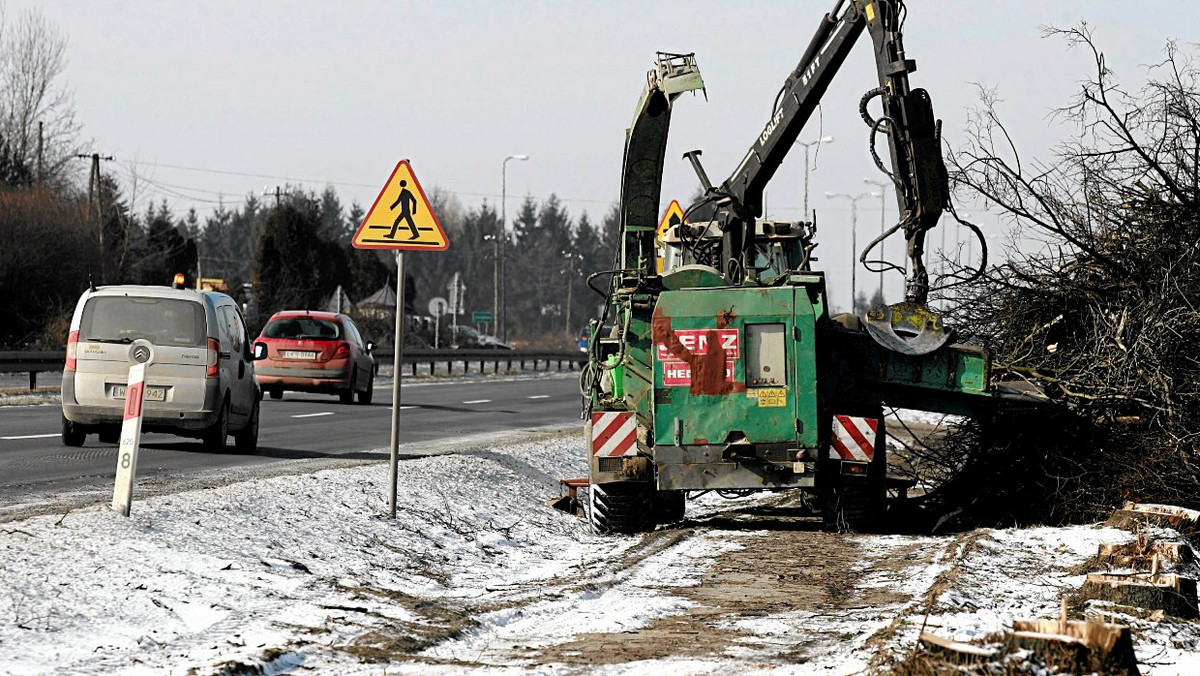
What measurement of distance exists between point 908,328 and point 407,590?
561cm

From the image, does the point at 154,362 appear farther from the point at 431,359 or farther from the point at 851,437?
the point at 431,359

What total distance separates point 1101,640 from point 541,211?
179883 millimetres

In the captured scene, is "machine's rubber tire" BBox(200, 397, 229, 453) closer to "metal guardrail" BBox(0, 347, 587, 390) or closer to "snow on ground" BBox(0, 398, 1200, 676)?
"snow on ground" BBox(0, 398, 1200, 676)

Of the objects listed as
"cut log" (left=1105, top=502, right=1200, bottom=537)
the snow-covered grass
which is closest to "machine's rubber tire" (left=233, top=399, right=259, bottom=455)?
the snow-covered grass

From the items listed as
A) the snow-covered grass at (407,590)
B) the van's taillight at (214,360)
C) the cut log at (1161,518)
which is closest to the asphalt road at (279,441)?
the van's taillight at (214,360)

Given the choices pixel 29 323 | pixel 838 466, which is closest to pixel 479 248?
pixel 29 323

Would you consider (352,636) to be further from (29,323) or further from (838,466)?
(29,323)

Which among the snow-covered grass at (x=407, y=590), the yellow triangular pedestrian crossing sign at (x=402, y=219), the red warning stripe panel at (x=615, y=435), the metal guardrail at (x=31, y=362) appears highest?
the yellow triangular pedestrian crossing sign at (x=402, y=219)

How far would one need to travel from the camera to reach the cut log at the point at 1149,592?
7.86 meters

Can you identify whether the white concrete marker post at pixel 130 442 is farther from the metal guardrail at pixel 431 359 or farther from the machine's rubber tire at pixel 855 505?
the metal guardrail at pixel 431 359

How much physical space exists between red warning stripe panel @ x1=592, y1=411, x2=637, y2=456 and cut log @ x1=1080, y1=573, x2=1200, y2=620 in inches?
197

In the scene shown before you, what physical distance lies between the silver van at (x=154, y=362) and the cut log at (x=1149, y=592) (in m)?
11.1

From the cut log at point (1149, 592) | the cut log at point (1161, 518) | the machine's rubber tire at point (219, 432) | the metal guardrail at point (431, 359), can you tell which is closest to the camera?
the cut log at point (1149, 592)

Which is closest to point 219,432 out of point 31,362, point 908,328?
point 908,328
